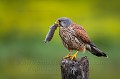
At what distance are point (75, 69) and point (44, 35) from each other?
945 centimetres

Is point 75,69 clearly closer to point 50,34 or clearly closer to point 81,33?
point 50,34

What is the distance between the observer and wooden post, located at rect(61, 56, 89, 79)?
6863 mm

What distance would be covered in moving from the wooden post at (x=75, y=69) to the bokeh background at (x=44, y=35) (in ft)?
11.0

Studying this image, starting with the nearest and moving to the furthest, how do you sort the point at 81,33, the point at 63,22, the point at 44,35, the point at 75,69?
1. the point at 75,69
2. the point at 63,22
3. the point at 81,33
4. the point at 44,35

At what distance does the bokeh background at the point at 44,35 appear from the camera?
13445 mm

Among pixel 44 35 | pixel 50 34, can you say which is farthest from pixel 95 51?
pixel 44 35

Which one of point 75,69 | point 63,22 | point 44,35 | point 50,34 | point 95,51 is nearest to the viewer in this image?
point 75,69

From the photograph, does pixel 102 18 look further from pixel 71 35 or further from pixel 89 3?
pixel 71 35

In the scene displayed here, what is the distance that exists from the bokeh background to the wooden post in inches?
132

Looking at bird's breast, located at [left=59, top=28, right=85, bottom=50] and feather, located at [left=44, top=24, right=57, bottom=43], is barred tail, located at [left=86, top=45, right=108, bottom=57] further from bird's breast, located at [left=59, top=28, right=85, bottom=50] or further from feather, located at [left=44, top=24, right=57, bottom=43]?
feather, located at [left=44, top=24, right=57, bottom=43]

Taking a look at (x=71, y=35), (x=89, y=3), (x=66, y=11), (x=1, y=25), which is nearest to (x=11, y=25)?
(x=1, y=25)

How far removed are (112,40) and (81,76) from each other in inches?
411

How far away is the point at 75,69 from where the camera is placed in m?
6.92

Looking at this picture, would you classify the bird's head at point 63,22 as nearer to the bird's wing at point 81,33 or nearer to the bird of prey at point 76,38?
the bird of prey at point 76,38
